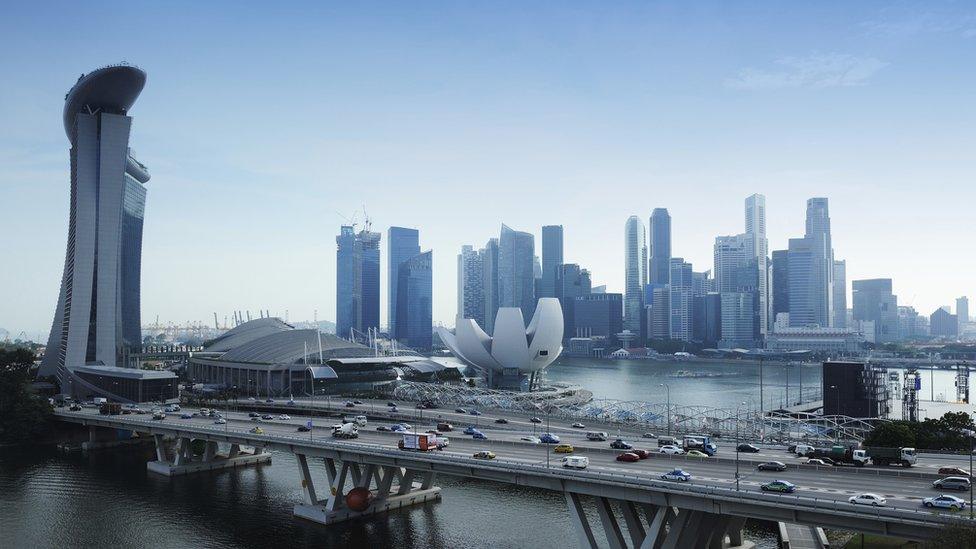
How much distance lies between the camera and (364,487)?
4112 cm

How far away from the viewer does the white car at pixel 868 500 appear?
23734 millimetres

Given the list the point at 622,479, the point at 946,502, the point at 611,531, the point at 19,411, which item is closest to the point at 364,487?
the point at 611,531

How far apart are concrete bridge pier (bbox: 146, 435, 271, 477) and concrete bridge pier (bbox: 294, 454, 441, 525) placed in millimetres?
13236

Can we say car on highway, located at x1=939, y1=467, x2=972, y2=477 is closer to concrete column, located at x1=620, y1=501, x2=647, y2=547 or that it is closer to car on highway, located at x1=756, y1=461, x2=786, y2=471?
car on highway, located at x1=756, y1=461, x2=786, y2=471

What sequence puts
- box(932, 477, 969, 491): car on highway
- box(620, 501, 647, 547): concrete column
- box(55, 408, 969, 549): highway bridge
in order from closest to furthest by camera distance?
box(55, 408, 969, 549): highway bridge, box(932, 477, 969, 491): car on highway, box(620, 501, 647, 547): concrete column

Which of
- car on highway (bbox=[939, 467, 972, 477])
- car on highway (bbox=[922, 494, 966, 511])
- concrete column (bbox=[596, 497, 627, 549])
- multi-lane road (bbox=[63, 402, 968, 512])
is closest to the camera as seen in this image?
car on highway (bbox=[922, 494, 966, 511])

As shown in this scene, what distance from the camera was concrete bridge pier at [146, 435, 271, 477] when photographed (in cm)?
5369

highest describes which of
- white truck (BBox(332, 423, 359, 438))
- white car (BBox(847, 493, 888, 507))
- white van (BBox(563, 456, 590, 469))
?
white car (BBox(847, 493, 888, 507))

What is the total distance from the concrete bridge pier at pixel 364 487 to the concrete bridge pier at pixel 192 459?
1324 centimetres

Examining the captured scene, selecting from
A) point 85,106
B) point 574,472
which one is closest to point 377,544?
point 574,472

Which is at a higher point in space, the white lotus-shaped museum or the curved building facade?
the curved building facade

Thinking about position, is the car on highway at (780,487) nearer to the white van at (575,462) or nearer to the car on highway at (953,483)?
the car on highway at (953,483)

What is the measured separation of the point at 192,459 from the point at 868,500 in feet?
150

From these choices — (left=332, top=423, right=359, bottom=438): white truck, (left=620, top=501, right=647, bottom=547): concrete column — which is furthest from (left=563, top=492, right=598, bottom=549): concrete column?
(left=332, top=423, right=359, bottom=438): white truck
